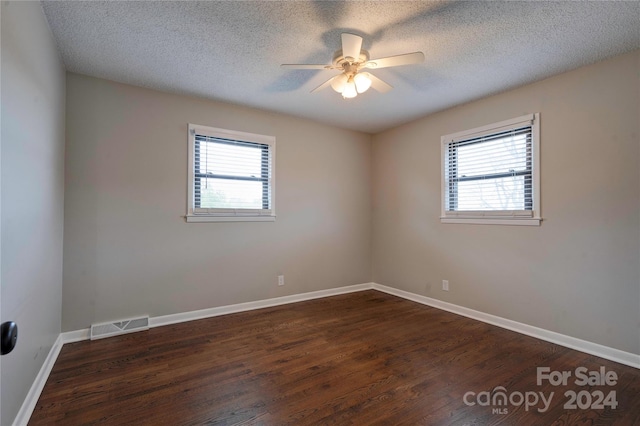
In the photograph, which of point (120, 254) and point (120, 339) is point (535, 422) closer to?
point (120, 339)

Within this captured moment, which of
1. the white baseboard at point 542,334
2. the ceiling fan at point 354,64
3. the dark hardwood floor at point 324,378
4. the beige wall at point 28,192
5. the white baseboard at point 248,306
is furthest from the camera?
the white baseboard at point 248,306

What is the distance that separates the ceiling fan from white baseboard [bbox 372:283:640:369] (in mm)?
2754

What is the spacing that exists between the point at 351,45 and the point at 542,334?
10.5 ft

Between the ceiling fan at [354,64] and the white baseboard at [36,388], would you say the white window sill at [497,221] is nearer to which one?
the ceiling fan at [354,64]

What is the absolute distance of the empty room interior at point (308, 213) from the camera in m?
1.96

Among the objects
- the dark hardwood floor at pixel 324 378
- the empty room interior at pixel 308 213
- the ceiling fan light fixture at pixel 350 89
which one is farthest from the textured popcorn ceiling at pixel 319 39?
the dark hardwood floor at pixel 324 378

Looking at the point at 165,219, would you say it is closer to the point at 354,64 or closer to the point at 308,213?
the point at 308,213

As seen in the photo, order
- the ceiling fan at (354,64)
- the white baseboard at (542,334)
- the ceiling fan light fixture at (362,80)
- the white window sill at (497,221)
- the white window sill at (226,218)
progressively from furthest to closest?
the white window sill at (226,218)
the white window sill at (497,221)
the white baseboard at (542,334)
the ceiling fan light fixture at (362,80)
the ceiling fan at (354,64)

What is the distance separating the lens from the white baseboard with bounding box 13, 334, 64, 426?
1.73m

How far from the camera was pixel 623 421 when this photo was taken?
1.80 m

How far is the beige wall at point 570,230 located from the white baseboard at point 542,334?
0.06 metres

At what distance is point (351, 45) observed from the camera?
6.84ft

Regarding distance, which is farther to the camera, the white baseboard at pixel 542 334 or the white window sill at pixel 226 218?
the white window sill at pixel 226 218

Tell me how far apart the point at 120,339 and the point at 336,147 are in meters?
3.60
